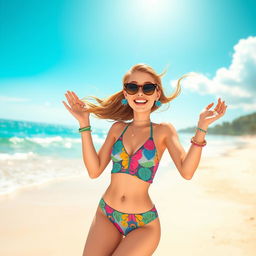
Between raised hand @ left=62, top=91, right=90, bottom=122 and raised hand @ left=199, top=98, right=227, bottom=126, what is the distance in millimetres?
1267

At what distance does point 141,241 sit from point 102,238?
1.28ft

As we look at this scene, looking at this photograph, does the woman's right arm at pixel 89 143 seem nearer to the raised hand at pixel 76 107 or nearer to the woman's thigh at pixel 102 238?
the raised hand at pixel 76 107

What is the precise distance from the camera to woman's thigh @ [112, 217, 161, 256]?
7.45 ft

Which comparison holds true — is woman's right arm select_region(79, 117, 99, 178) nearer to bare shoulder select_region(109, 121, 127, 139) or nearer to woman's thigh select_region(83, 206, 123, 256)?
bare shoulder select_region(109, 121, 127, 139)

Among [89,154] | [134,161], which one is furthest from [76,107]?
[134,161]

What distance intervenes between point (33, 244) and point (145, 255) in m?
2.58

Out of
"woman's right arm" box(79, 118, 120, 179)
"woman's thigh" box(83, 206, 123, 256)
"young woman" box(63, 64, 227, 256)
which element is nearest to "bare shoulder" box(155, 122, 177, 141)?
"young woman" box(63, 64, 227, 256)

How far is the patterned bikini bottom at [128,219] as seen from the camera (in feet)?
8.16

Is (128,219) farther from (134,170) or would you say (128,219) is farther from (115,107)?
(115,107)

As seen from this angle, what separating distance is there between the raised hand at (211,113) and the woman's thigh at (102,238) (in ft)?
4.44

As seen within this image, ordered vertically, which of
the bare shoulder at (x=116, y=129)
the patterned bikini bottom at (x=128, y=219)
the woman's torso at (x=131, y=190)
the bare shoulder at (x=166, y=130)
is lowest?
the patterned bikini bottom at (x=128, y=219)

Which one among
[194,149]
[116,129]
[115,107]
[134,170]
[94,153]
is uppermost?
[115,107]

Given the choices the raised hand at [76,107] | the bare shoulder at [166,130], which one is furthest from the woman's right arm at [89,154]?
the bare shoulder at [166,130]

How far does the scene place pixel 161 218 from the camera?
18.4ft
